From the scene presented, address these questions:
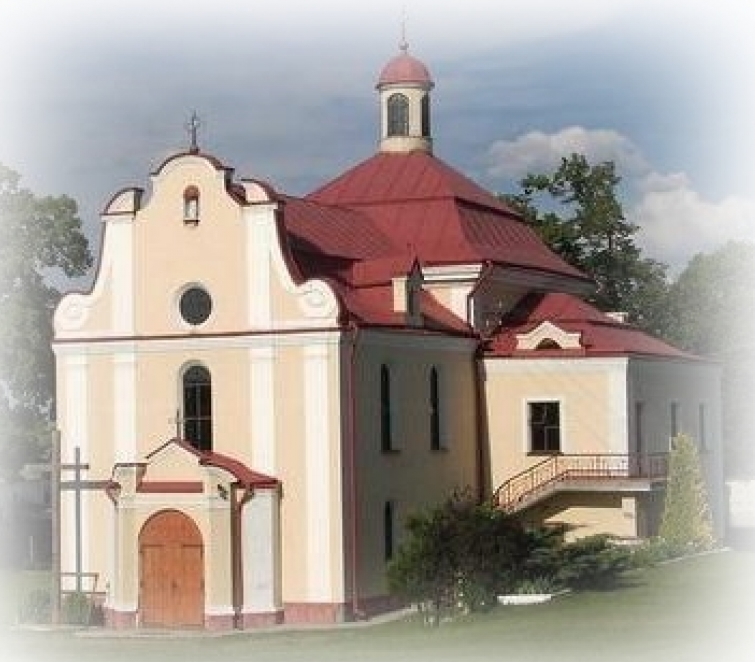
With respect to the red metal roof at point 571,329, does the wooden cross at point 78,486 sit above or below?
below

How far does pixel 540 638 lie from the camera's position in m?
29.1

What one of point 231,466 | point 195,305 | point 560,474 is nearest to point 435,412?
point 560,474

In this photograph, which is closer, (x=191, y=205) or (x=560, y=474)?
(x=191, y=205)

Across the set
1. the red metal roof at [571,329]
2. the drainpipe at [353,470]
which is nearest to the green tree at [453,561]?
the drainpipe at [353,470]

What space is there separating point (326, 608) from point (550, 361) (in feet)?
31.1

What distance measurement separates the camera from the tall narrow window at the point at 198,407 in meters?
37.0

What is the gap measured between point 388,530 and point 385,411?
243 centimetres

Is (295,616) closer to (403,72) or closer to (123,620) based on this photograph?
(123,620)

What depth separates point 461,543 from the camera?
110ft

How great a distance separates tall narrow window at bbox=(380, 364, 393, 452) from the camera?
1460 inches

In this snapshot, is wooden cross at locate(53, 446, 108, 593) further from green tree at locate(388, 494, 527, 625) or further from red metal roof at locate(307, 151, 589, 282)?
red metal roof at locate(307, 151, 589, 282)

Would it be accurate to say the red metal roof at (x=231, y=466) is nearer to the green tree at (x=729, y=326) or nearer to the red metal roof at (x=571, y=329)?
the red metal roof at (x=571, y=329)

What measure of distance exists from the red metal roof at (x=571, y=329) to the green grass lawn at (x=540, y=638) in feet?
21.9

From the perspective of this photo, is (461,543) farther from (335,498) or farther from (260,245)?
(260,245)
